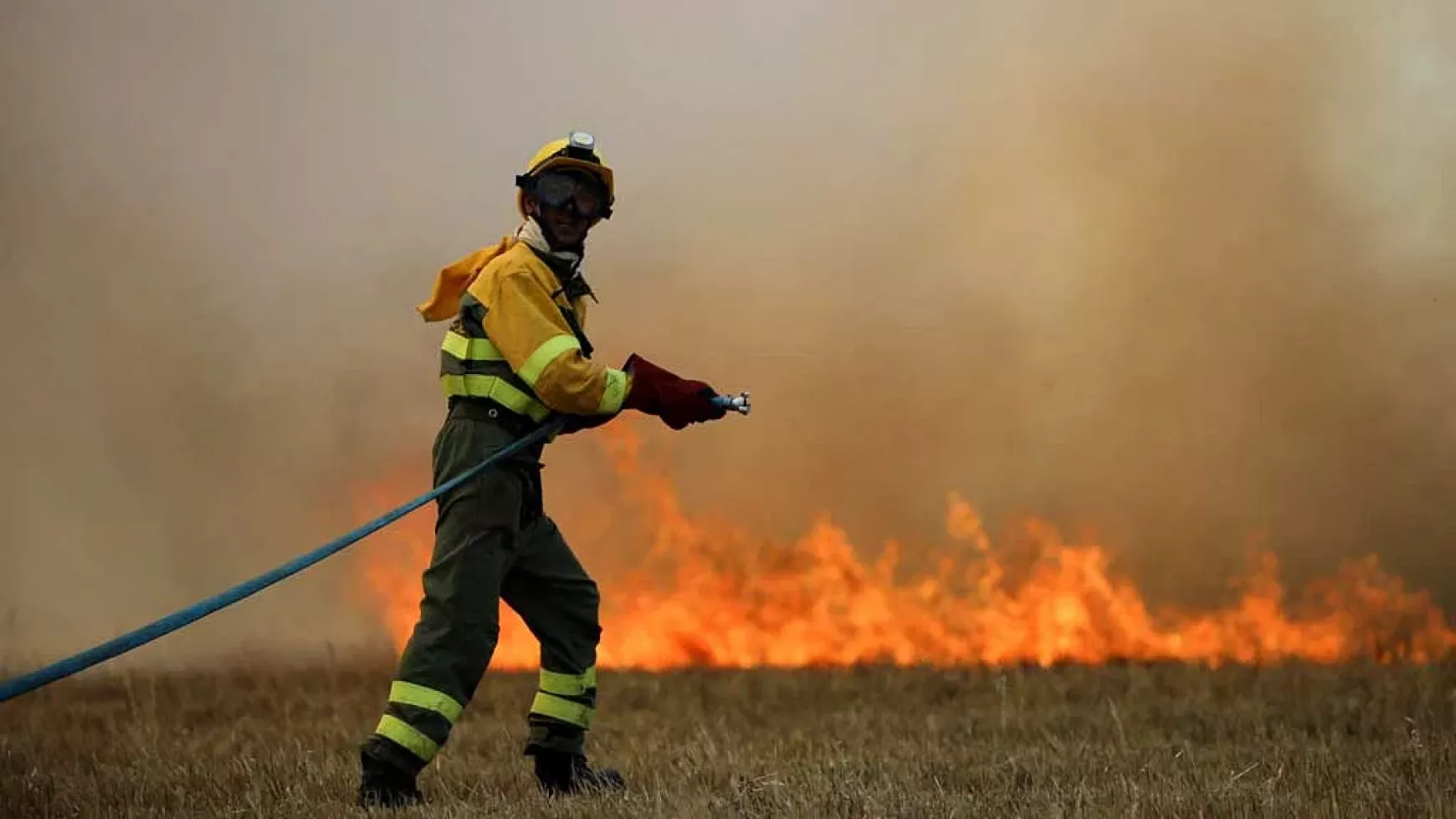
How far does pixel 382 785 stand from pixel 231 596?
1696 mm

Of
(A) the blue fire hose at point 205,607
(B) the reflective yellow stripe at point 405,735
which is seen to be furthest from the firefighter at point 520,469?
(A) the blue fire hose at point 205,607

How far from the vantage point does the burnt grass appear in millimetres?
6625

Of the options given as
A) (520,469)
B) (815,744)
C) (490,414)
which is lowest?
(815,744)

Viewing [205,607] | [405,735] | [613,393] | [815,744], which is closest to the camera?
[205,607]

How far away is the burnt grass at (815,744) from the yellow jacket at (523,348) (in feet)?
5.34

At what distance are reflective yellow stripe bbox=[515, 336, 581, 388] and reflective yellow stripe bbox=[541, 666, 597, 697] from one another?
138 cm

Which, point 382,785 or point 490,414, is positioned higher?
point 490,414

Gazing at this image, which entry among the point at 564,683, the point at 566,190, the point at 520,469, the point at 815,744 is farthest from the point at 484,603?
the point at 815,744

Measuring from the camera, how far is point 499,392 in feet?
22.6

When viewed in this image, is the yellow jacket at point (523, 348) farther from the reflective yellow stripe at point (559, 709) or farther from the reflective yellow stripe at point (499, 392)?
the reflective yellow stripe at point (559, 709)

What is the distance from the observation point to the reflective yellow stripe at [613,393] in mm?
6809

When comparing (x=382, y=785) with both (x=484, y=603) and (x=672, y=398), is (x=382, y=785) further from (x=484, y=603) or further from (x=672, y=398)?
(x=672, y=398)

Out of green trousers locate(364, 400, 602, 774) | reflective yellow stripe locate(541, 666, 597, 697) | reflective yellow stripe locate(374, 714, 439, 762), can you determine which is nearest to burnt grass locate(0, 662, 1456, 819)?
reflective yellow stripe locate(374, 714, 439, 762)

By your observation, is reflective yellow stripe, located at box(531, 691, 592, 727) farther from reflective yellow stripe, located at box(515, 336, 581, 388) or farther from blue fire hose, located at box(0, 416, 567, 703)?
reflective yellow stripe, located at box(515, 336, 581, 388)
